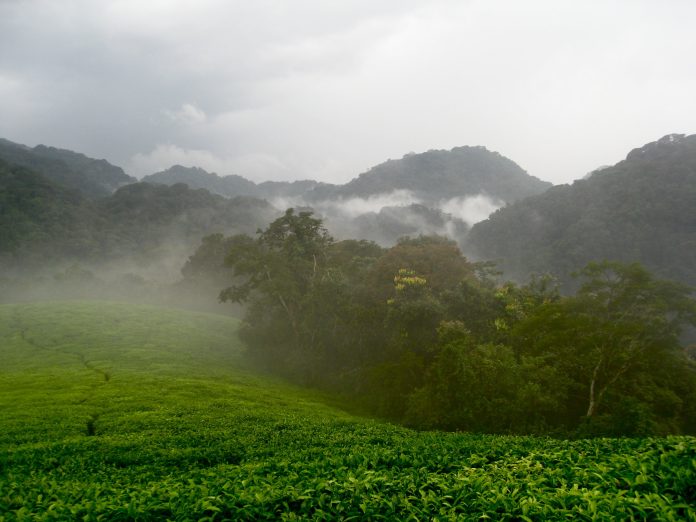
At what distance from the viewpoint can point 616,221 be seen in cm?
10875

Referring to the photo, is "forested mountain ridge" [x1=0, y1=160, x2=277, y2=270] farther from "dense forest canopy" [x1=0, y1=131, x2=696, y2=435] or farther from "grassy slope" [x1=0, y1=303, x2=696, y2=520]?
"grassy slope" [x1=0, y1=303, x2=696, y2=520]

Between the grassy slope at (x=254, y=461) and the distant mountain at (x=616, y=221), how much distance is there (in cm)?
9720

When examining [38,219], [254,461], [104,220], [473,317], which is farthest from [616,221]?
[38,219]

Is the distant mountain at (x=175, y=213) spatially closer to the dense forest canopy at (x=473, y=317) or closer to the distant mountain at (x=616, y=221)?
the dense forest canopy at (x=473, y=317)

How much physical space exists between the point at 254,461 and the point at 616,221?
11916cm

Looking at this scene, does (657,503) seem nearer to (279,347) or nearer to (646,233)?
(279,347)

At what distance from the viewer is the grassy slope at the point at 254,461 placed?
757 cm

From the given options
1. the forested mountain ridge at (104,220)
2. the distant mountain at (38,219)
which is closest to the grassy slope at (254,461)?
the distant mountain at (38,219)

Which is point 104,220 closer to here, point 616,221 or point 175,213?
point 175,213

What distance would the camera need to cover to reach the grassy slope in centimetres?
757

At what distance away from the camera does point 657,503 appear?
22.3ft

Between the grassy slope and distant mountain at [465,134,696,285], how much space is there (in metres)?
97.2

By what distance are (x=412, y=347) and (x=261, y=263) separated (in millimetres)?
24113

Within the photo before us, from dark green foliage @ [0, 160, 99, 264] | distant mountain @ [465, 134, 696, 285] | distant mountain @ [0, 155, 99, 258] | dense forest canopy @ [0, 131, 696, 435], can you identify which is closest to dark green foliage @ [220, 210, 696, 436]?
dense forest canopy @ [0, 131, 696, 435]
